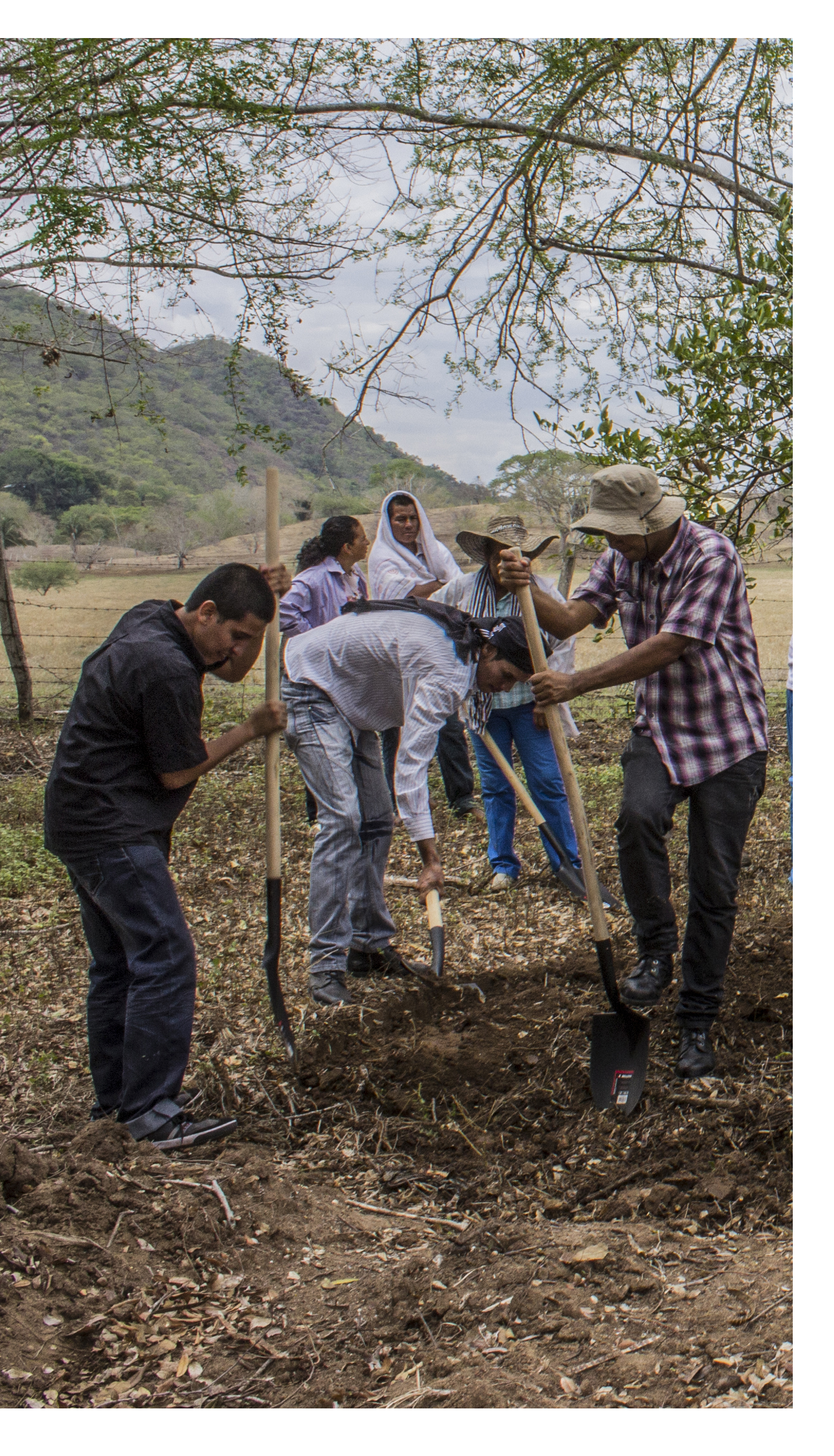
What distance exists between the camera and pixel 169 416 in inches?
128

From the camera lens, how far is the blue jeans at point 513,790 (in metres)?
3.92

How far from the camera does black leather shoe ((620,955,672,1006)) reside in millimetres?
2990

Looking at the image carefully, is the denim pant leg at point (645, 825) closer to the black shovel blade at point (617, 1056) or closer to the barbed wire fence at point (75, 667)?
the black shovel blade at point (617, 1056)

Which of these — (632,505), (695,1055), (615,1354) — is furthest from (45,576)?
(615,1354)

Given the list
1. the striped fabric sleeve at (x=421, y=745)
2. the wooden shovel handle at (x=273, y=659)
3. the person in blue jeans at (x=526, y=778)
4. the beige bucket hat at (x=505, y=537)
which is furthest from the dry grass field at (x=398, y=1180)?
the beige bucket hat at (x=505, y=537)

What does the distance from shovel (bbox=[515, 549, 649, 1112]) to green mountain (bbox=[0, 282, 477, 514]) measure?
668 mm

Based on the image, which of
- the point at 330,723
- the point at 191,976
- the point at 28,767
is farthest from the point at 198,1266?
the point at 28,767

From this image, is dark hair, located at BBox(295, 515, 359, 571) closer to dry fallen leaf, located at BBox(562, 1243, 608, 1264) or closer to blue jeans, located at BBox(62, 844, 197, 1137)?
blue jeans, located at BBox(62, 844, 197, 1137)

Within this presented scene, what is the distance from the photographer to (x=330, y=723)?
327cm

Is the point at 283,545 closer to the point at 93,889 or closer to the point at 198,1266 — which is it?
the point at 93,889

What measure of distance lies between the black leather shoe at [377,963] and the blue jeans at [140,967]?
1.03 meters

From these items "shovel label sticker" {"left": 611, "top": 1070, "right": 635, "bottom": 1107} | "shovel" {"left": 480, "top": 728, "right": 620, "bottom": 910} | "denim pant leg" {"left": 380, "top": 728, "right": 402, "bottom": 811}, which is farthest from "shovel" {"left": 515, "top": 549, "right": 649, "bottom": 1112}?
"denim pant leg" {"left": 380, "top": 728, "right": 402, "bottom": 811}

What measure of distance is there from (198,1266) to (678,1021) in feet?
4.60

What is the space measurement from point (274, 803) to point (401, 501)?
3.59 ft
